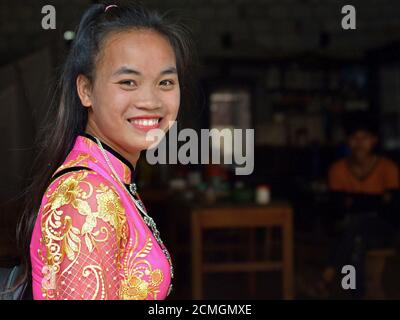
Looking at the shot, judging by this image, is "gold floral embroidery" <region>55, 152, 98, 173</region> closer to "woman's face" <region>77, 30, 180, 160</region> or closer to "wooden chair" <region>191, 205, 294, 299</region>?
"woman's face" <region>77, 30, 180, 160</region>

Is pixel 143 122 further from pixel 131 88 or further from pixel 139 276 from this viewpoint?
pixel 139 276

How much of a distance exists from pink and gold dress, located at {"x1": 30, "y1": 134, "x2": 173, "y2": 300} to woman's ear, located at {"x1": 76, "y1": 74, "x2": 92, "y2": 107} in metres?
0.10

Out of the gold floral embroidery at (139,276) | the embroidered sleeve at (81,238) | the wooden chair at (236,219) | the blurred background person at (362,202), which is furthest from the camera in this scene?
the blurred background person at (362,202)

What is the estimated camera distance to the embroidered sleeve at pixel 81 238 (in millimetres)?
1091

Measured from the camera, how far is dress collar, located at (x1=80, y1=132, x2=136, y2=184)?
1273mm

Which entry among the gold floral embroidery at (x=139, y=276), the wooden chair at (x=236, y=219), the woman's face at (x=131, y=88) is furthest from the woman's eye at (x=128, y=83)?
the wooden chair at (x=236, y=219)

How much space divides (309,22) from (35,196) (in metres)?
6.18

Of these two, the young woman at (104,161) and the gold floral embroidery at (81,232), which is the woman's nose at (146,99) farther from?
the gold floral embroidery at (81,232)

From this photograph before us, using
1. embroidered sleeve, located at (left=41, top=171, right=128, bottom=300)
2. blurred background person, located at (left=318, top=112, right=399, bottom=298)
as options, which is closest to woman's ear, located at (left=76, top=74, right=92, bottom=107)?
embroidered sleeve, located at (left=41, top=171, right=128, bottom=300)

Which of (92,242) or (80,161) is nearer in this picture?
(92,242)

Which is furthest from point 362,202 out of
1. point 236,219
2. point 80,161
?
point 80,161

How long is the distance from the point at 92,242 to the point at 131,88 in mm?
328

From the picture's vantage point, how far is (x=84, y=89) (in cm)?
130
